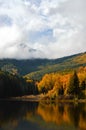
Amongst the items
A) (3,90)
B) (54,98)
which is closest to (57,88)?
(54,98)

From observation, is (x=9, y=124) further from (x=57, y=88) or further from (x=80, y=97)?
(x=57, y=88)

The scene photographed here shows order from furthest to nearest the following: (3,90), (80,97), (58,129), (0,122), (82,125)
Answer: (3,90), (80,97), (0,122), (82,125), (58,129)

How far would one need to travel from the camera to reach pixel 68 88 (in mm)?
161375

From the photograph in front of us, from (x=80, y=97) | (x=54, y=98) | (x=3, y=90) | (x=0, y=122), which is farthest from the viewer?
(x=3, y=90)

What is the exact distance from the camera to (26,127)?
226 ft

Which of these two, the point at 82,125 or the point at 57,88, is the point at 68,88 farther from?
the point at 82,125

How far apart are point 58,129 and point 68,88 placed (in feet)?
317

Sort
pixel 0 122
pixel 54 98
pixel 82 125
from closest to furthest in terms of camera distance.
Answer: pixel 82 125 → pixel 0 122 → pixel 54 98

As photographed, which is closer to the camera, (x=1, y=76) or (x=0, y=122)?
(x=0, y=122)

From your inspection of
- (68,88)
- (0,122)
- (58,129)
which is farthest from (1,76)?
(58,129)

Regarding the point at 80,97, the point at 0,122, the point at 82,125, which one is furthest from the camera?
the point at 80,97

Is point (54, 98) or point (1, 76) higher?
point (1, 76)

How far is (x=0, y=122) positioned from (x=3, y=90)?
116 m

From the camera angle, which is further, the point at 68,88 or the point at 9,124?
the point at 68,88
